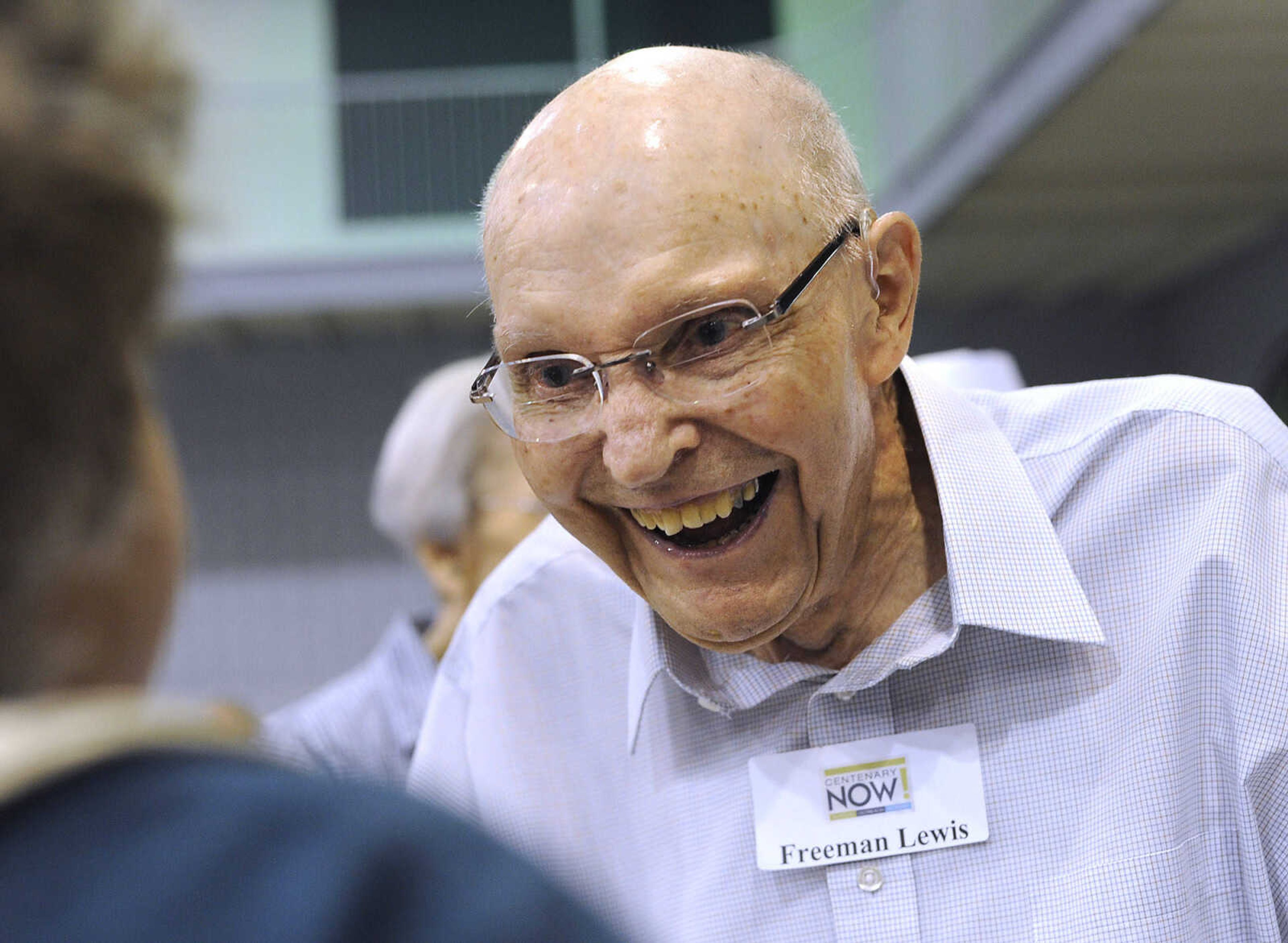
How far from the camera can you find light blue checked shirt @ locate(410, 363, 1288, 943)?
1513 mm

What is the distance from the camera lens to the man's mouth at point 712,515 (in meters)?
1.58

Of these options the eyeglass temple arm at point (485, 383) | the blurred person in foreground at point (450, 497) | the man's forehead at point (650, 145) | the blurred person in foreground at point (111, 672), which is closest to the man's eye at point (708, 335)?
the man's forehead at point (650, 145)

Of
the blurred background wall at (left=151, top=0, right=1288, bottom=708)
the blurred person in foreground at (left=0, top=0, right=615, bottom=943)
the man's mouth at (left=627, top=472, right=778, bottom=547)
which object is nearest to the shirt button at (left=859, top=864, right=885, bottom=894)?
the man's mouth at (left=627, top=472, right=778, bottom=547)

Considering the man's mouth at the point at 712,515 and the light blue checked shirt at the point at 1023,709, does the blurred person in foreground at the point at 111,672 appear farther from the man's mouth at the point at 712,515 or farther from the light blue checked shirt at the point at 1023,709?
the light blue checked shirt at the point at 1023,709

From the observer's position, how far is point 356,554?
44.3 feet

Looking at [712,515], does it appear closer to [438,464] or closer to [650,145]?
[650,145]

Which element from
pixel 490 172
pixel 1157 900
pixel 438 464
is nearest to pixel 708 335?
pixel 1157 900

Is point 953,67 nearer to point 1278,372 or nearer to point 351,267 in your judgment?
point 1278,372

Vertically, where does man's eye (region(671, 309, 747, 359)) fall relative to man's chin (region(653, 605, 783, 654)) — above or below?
above

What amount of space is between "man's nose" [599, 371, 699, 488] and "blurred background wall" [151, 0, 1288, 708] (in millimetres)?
5876

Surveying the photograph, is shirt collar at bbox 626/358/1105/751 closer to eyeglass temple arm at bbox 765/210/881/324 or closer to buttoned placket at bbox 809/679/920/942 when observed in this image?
buttoned placket at bbox 809/679/920/942

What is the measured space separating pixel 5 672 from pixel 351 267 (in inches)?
448

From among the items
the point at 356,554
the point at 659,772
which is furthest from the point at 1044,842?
the point at 356,554

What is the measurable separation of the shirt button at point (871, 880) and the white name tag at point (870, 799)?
0.05ft
